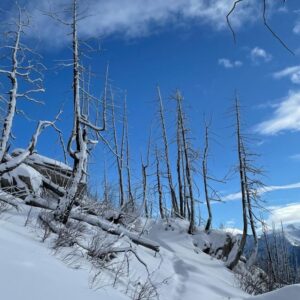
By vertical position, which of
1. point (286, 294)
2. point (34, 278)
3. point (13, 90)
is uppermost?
point (13, 90)

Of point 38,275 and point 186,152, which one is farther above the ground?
point 186,152

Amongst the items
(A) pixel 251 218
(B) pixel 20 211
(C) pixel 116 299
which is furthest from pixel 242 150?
(C) pixel 116 299

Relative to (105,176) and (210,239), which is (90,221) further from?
(105,176)

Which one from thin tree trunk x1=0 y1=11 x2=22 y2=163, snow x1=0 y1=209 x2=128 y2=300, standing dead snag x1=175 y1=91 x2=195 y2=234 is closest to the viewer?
snow x1=0 y1=209 x2=128 y2=300

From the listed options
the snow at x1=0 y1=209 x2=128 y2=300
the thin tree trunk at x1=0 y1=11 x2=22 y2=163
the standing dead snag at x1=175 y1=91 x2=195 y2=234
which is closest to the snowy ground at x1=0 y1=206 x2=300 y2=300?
the snow at x1=0 y1=209 x2=128 y2=300

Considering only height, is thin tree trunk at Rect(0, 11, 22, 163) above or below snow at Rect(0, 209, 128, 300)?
above

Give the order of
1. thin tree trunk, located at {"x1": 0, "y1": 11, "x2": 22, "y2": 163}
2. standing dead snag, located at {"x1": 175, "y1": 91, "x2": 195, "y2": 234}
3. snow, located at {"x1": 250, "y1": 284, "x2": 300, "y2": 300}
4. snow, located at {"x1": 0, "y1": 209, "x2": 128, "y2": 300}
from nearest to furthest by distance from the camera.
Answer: snow, located at {"x1": 0, "y1": 209, "x2": 128, "y2": 300} → snow, located at {"x1": 250, "y1": 284, "x2": 300, "y2": 300} → thin tree trunk, located at {"x1": 0, "y1": 11, "x2": 22, "y2": 163} → standing dead snag, located at {"x1": 175, "y1": 91, "x2": 195, "y2": 234}

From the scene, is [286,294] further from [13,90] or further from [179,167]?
[179,167]

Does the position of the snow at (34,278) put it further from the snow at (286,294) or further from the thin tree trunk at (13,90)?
the thin tree trunk at (13,90)

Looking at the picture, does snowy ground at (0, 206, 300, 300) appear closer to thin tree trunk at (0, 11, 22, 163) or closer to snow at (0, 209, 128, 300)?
snow at (0, 209, 128, 300)

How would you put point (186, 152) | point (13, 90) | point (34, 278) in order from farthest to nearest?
point (186, 152)
point (13, 90)
point (34, 278)

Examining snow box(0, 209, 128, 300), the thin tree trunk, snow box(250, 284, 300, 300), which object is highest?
the thin tree trunk

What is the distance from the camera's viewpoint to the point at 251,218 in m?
23.0

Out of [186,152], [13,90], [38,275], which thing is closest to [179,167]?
[186,152]
